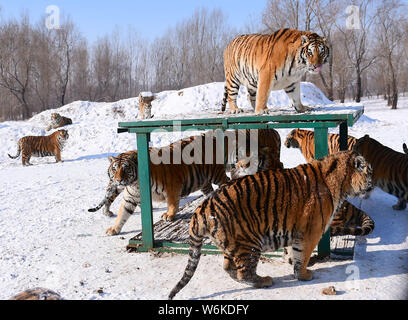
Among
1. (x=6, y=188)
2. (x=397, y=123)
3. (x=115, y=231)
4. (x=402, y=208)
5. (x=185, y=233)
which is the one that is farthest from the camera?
(x=397, y=123)

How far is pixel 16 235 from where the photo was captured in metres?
4.75

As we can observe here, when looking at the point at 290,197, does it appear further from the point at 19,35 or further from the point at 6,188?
the point at 19,35

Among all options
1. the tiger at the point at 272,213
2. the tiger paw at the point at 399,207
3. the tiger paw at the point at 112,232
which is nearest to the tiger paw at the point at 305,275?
the tiger at the point at 272,213

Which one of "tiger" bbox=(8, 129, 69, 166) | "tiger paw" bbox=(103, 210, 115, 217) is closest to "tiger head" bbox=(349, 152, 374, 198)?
"tiger paw" bbox=(103, 210, 115, 217)

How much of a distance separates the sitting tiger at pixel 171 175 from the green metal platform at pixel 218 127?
27 centimetres

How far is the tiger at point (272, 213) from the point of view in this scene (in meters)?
2.87

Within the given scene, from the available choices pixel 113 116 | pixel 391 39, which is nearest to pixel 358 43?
pixel 391 39

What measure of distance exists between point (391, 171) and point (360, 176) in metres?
2.08

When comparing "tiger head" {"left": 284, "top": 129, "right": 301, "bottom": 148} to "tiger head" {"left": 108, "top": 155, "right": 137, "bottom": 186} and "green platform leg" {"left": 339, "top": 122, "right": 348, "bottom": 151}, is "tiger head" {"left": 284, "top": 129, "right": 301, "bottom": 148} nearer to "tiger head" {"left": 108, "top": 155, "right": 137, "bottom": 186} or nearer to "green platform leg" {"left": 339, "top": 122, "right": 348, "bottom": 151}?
"green platform leg" {"left": 339, "top": 122, "right": 348, "bottom": 151}

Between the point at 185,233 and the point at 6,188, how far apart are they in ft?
14.9

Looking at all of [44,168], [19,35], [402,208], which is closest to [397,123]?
[402,208]

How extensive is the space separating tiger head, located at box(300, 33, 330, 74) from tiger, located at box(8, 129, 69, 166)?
341 inches

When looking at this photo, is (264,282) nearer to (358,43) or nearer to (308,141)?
(308,141)

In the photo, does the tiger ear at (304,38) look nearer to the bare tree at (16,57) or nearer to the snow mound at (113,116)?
the snow mound at (113,116)
